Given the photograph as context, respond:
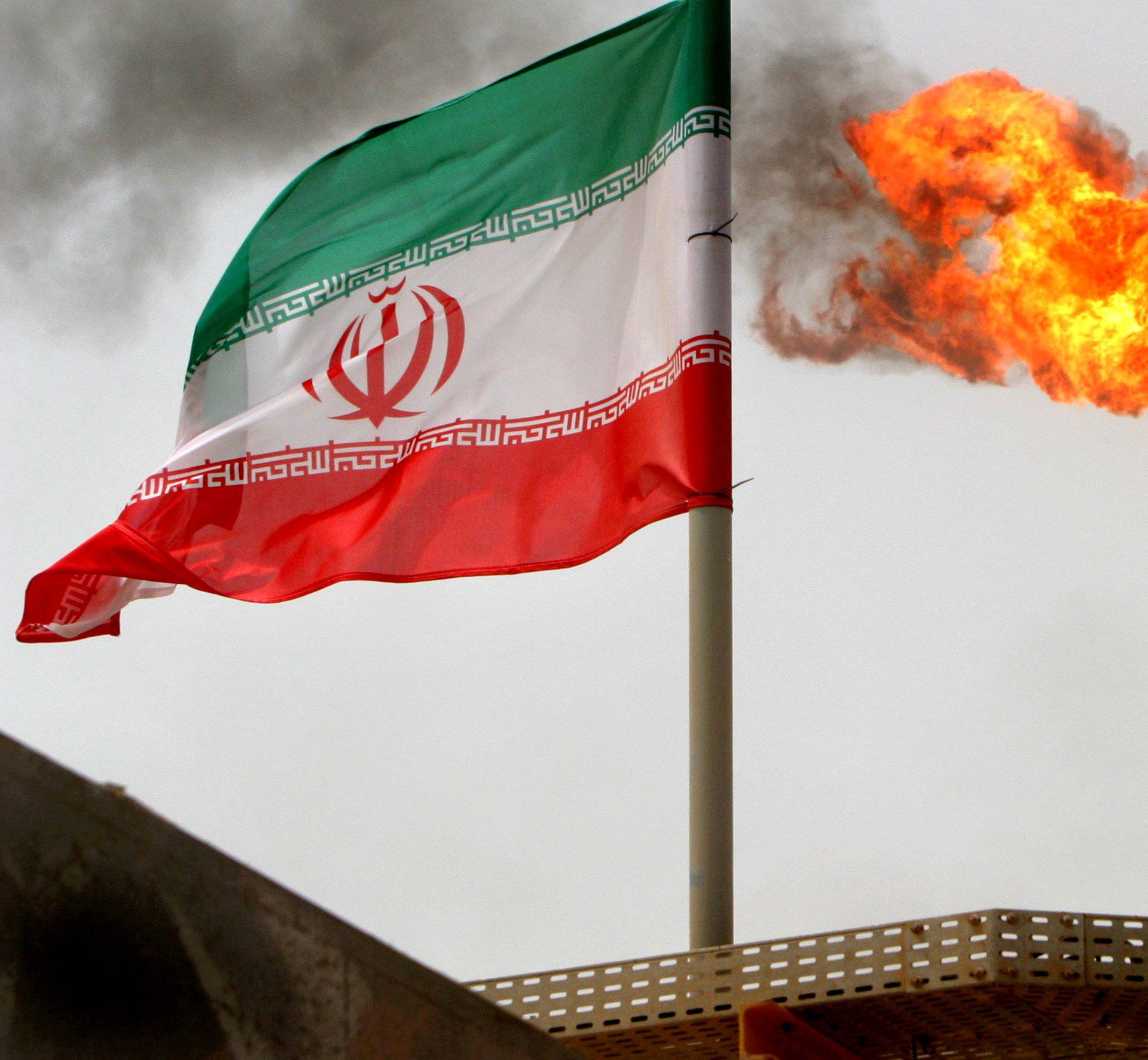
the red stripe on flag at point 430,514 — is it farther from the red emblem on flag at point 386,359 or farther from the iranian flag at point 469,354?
the red emblem on flag at point 386,359

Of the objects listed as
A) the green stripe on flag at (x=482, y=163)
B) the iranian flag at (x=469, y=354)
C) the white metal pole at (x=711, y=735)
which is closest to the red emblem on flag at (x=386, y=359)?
the iranian flag at (x=469, y=354)

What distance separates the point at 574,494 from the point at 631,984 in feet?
11.0

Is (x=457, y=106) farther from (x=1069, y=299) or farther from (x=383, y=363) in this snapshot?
(x=1069, y=299)

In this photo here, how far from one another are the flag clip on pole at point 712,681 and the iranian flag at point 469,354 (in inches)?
1.3

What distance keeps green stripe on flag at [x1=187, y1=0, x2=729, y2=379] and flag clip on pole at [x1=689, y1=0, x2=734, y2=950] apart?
908 mm

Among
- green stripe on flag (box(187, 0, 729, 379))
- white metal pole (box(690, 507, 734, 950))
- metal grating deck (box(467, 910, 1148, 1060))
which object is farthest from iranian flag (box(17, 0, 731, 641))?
metal grating deck (box(467, 910, 1148, 1060))

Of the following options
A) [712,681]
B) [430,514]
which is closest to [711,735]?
[712,681]

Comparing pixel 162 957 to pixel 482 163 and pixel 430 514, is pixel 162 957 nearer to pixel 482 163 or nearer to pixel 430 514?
pixel 430 514

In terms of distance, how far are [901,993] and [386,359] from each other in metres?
5.79

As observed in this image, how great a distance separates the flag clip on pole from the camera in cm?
777

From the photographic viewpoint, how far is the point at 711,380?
29.2 ft

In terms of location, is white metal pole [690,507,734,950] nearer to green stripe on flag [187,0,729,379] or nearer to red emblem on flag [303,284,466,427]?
green stripe on flag [187,0,729,379]

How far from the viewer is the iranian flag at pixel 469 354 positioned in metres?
9.34

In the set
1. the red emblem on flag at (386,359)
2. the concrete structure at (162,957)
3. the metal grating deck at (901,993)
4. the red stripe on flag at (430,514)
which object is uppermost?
the red emblem on flag at (386,359)
